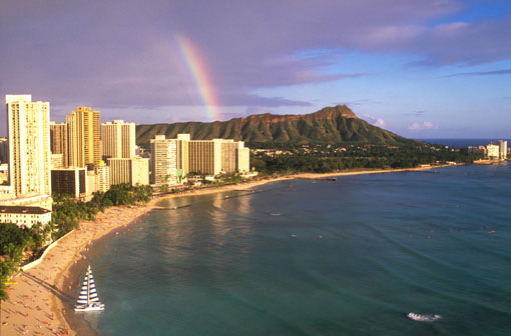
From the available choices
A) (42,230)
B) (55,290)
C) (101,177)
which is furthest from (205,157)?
(55,290)

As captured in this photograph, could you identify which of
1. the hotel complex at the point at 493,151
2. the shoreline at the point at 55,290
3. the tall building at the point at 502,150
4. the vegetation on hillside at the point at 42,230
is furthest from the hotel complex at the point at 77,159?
the tall building at the point at 502,150

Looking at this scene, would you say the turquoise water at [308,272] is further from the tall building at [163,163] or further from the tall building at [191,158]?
the tall building at [191,158]

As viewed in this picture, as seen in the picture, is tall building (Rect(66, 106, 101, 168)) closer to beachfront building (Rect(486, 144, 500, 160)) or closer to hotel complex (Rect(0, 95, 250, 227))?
hotel complex (Rect(0, 95, 250, 227))

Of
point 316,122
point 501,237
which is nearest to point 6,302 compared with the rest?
point 501,237

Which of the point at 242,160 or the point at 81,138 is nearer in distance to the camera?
the point at 81,138

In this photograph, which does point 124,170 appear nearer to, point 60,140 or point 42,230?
point 60,140

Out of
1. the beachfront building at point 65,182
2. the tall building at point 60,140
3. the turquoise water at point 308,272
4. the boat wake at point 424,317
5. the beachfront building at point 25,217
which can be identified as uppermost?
the tall building at point 60,140

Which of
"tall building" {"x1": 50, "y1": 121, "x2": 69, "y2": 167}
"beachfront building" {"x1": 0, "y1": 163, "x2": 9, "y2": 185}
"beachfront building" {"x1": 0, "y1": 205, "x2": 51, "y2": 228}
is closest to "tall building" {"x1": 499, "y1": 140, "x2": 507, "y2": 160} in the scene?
"tall building" {"x1": 50, "y1": 121, "x2": 69, "y2": 167}
